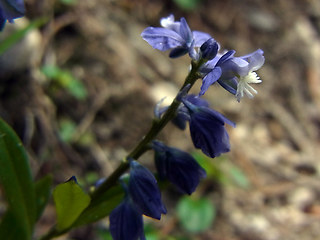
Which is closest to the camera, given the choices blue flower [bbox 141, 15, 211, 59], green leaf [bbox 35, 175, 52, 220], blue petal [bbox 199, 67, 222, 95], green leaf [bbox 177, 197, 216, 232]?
blue petal [bbox 199, 67, 222, 95]

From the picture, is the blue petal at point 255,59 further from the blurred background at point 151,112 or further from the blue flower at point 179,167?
the blurred background at point 151,112

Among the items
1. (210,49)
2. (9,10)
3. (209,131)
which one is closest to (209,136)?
(209,131)

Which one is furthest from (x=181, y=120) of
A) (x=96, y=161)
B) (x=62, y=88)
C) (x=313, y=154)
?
(x=313, y=154)

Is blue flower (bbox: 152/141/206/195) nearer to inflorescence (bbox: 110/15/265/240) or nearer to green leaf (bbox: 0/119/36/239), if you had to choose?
inflorescence (bbox: 110/15/265/240)

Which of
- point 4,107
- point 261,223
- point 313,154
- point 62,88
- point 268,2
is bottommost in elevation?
point 313,154

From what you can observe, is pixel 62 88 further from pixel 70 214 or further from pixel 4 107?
pixel 70 214

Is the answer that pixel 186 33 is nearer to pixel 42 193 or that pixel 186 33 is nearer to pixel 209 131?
pixel 209 131

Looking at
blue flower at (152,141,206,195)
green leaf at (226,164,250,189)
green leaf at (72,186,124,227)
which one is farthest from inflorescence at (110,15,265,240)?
green leaf at (226,164,250,189)
